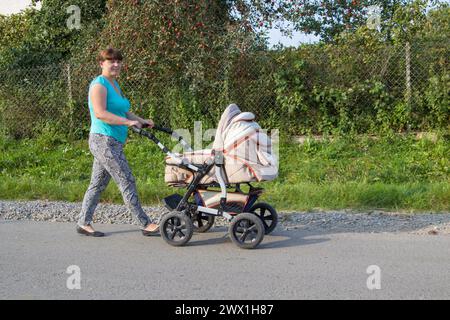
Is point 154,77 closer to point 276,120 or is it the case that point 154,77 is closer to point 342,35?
point 276,120

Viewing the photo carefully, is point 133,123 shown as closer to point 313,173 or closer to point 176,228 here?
point 176,228

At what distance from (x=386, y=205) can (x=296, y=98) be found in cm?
385

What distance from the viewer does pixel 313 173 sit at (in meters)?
9.45

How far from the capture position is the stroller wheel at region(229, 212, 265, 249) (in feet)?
19.1

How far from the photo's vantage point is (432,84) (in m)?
10.5

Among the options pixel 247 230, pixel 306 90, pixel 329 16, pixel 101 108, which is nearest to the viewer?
pixel 247 230

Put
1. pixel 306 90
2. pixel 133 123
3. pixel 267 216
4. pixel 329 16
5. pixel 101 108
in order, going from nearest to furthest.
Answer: pixel 133 123
pixel 101 108
pixel 267 216
pixel 306 90
pixel 329 16

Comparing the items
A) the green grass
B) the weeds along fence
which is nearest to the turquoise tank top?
the green grass

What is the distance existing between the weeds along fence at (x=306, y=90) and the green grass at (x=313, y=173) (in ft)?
1.49

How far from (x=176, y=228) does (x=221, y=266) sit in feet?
2.89

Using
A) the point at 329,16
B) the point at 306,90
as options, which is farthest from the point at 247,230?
the point at 329,16

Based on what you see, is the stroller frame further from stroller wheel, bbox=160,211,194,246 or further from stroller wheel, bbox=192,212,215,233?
stroller wheel, bbox=192,212,215,233

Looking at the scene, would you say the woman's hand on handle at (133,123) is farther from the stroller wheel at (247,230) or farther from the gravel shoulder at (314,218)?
the gravel shoulder at (314,218)

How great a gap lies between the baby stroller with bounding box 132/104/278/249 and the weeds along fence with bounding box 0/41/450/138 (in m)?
5.13
